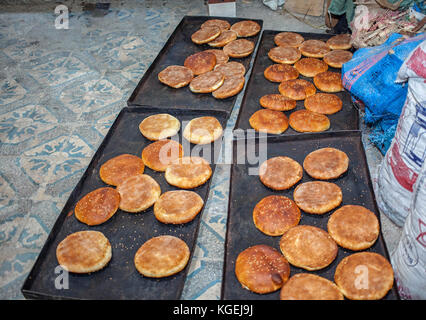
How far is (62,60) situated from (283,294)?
3876 millimetres

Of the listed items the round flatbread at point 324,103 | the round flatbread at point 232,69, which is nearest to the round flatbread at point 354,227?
the round flatbread at point 324,103

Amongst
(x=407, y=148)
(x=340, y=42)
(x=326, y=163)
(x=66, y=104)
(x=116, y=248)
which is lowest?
(x=66, y=104)

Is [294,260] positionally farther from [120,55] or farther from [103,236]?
[120,55]

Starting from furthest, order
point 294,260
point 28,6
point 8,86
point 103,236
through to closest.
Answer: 1. point 28,6
2. point 8,86
3. point 103,236
4. point 294,260

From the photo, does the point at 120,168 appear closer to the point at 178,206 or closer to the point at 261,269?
the point at 178,206

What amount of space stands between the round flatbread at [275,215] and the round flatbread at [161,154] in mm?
760

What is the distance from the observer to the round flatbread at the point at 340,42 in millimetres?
3763

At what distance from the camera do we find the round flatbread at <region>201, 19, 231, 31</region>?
14.1 ft

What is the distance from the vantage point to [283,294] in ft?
6.11

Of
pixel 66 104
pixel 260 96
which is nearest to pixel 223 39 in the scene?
pixel 260 96

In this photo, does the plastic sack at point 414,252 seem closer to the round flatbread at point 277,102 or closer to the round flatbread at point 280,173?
the round flatbread at point 280,173

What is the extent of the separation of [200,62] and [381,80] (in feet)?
5.58

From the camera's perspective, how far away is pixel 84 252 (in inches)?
82.1

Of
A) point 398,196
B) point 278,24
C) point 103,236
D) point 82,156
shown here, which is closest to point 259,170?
point 398,196
